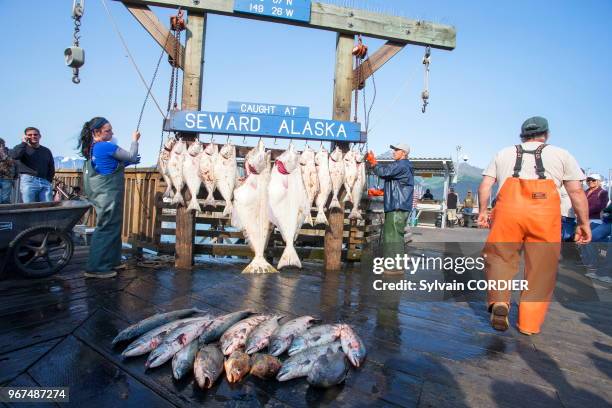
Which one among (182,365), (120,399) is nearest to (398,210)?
(182,365)

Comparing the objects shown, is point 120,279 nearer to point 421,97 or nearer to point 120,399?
point 120,399

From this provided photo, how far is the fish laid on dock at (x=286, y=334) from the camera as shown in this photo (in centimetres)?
273

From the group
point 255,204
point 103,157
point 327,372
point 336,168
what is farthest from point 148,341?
point 336,168

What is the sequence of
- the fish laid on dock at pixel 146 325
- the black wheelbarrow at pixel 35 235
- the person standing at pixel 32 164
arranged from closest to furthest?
the fish laid on dock at pixel 146 325 < the black wheelbarrow at pixel 35 235 < the person standing at pixel 32 164

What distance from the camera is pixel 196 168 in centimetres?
567

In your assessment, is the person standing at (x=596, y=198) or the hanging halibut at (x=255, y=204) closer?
the hanging halibut at (x=255, y=204)

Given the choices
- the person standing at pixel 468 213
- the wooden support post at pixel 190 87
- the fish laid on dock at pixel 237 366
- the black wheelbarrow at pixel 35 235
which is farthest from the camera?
the person standing at pixel 468 213

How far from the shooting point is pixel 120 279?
4.95m

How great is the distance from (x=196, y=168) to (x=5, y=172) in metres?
3.87

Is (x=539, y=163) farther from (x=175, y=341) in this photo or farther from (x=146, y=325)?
(x=146, y=325)

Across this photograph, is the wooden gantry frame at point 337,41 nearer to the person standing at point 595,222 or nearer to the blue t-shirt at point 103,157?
the blue t-shirt at point 103,157

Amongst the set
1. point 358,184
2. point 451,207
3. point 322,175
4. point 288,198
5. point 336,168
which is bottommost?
point 288,198

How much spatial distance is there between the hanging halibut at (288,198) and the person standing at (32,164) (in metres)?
4.78

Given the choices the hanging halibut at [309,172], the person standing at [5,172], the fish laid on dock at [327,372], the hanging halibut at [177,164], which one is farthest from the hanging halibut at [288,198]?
the person standing at [5,172]
